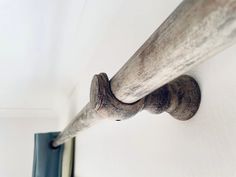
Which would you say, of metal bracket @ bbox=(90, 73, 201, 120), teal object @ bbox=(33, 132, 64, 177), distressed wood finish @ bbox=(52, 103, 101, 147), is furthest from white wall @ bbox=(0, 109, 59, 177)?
metal bracket @ bbox=(90, 73, 201, 120)

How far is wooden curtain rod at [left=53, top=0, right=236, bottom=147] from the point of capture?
0.17 meters

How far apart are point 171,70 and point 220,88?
0.41ft

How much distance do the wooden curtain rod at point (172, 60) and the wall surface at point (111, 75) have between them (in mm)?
50

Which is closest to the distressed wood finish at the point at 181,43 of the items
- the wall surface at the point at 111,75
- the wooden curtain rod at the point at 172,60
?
the wooden curtain rod at the point at 172,60

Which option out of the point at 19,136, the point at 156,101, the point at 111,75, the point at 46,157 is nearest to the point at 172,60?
the point at 156,101

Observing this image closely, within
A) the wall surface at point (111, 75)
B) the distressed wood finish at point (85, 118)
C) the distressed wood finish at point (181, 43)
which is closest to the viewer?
the distressed wood finish at point (181, 43)

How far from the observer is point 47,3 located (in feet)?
2.82

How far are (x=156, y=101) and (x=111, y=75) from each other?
54 centimetres

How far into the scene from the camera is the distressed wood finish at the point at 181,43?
17 cm

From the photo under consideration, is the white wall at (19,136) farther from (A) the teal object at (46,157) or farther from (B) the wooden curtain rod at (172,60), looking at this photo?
(B) the wooden curtain rod at (172,60)

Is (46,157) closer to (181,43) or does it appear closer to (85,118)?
(85,118)

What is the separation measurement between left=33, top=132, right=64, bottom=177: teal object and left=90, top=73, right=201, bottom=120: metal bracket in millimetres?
1645

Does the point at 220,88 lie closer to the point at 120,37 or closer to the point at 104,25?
the point at 120,37

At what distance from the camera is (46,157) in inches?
73.8
